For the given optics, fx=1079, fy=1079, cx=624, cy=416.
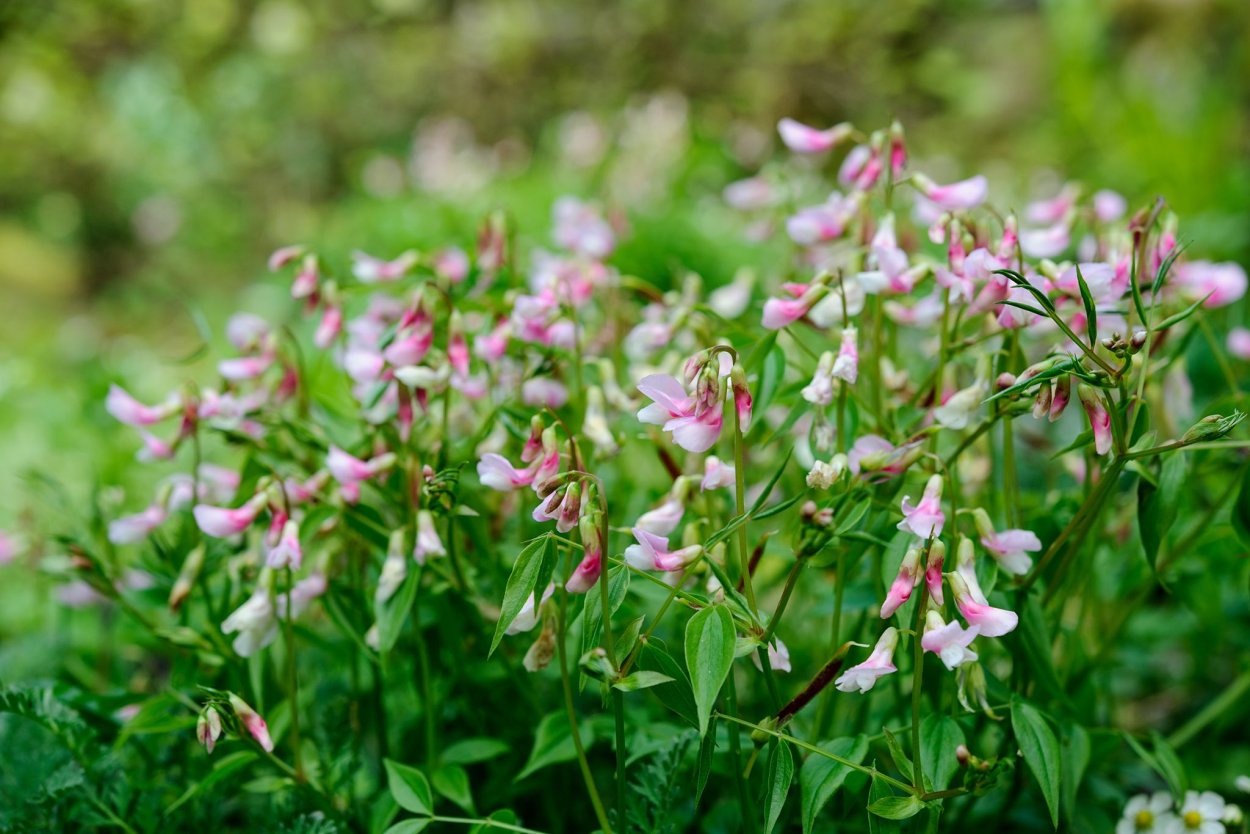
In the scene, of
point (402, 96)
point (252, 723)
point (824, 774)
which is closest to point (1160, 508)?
point (824, 774)

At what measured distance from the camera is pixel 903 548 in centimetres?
104

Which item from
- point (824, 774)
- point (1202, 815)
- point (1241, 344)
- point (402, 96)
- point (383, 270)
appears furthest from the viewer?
point (402, 96)

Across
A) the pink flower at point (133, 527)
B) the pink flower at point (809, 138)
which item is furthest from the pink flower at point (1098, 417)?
the pink flower at point (133, 527)

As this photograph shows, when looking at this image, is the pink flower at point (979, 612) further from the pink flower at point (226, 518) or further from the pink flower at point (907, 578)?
the pink flower at point (226, 518)

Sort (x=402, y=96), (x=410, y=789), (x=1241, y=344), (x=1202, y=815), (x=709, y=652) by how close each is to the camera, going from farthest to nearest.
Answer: (x=402, y=96), (x=1241, y=344), (x=1202, y=815), (x=410, y=789), (x=709, y=652)

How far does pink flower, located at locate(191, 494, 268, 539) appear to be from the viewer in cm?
117

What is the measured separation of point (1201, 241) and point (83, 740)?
4098 mm

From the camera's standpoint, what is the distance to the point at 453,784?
118 cm

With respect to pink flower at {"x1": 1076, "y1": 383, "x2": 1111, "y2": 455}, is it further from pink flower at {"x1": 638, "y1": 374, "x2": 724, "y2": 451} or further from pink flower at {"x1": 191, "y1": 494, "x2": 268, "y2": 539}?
pink flower at {"x1": 191, "y1": 494, "x2": 268, "y2": 539}

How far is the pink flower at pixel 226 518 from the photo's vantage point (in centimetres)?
117

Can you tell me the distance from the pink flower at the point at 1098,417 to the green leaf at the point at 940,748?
11.7 inches

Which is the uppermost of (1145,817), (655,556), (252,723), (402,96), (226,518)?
(655,556)

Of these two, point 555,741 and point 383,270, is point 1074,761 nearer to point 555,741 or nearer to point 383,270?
point 555,741

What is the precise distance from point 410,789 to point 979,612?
23.4 inches
